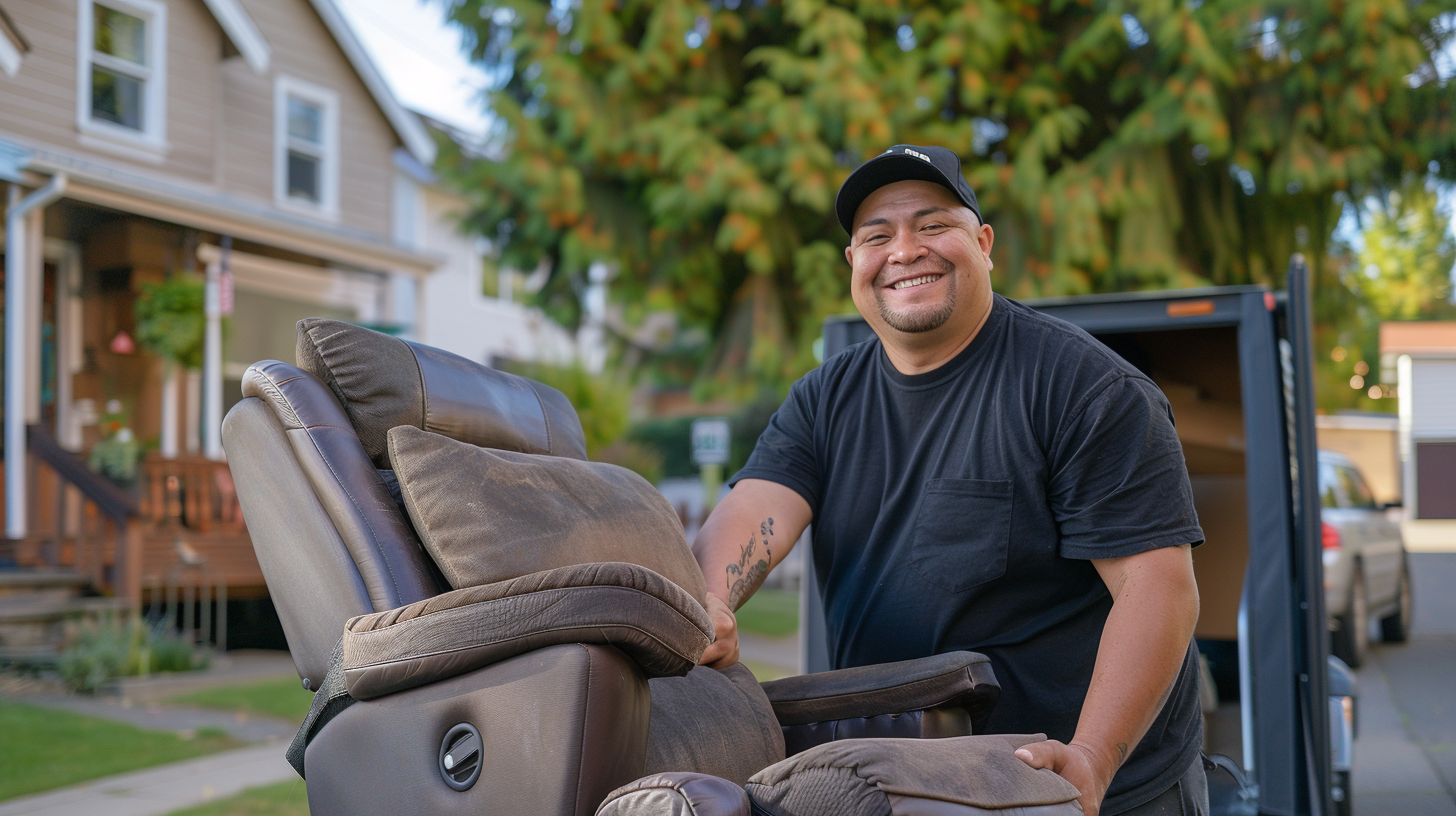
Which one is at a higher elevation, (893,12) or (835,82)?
(893,12)

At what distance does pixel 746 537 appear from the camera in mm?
2453

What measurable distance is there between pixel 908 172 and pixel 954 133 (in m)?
5.51

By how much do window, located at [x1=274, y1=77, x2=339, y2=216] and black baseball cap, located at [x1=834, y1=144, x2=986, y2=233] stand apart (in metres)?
10.6

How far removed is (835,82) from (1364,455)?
36.2 feet

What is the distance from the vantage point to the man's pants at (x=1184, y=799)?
209cm

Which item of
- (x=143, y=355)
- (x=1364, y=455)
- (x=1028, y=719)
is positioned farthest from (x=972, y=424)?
(x=1364, y=455)

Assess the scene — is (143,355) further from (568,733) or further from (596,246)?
(568,733)

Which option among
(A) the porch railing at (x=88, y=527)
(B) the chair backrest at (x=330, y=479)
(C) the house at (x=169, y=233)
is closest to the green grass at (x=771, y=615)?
(C) the house at (x=169, y=233)

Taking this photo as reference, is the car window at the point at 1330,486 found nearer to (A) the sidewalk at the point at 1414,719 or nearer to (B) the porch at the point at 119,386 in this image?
(A) the sidewalk at the point at 1414,719

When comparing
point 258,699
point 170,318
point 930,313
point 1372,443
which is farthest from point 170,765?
point 1372,443

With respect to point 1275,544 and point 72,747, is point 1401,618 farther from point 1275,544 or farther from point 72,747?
point 72,747

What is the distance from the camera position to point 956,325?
231cm

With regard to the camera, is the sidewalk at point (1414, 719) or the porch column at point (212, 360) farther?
the porch column at point (212, 360)

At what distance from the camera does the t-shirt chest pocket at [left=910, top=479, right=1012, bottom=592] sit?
85.9 inches
